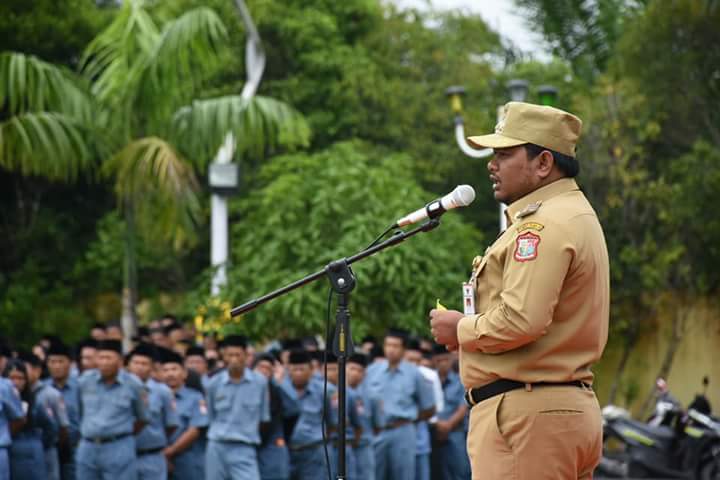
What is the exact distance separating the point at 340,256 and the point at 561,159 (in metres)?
13.4

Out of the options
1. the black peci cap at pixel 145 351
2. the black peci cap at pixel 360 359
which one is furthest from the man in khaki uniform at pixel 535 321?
the black peci cap at pixel 360 359

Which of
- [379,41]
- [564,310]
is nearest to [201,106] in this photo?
Result: [379,41]

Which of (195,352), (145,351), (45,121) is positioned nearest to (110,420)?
(145,351)

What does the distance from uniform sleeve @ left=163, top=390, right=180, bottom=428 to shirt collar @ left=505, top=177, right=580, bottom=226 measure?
26.1ft

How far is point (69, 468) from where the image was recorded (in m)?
13.2

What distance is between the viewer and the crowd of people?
1168 centimetres

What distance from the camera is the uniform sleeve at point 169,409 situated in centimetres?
1262

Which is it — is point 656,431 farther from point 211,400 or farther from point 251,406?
point 211,400

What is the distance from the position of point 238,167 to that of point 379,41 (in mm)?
8456

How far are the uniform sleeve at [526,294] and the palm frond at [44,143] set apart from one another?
1515 centimetres

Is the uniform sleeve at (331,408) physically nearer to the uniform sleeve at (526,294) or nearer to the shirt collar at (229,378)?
the shirt collar at (229,378)

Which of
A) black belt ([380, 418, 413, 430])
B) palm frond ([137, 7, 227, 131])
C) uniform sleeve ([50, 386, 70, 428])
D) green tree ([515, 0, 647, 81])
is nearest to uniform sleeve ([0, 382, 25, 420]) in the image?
uniform sleeve ([50, 386, 70, 428])

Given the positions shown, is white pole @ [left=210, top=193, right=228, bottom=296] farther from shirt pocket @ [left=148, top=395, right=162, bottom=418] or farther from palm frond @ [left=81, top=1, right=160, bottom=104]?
shirt pocket @ [left=148, top=395, right=162, bottom=418]

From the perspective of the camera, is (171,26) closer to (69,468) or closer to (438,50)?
(69,468)
